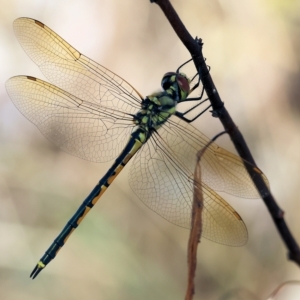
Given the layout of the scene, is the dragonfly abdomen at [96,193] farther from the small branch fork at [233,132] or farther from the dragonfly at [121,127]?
the small branch fork at [233,132]

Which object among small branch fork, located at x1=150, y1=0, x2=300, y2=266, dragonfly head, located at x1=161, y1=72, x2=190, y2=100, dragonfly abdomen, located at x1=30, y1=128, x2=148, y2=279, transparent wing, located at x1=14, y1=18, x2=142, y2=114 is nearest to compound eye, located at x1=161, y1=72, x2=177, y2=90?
dragonfly head, located at x1=161, y1=72, x2=190, y2=100

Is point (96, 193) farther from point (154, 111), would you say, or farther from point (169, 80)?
point (169, 80)

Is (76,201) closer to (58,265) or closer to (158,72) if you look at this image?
(58,265)

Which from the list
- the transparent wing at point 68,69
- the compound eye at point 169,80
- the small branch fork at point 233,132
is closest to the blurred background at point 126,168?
the transparent wing at point 68,69

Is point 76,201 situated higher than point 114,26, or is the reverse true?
point 114,26

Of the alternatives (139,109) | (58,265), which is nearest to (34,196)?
(58,265)

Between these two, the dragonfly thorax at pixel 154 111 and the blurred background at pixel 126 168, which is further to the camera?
the blurred background at pixel 126 168

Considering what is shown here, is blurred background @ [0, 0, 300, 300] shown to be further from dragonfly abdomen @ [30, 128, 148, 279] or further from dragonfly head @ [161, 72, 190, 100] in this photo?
dragonfly head @ [161, 72, 190, 100]
